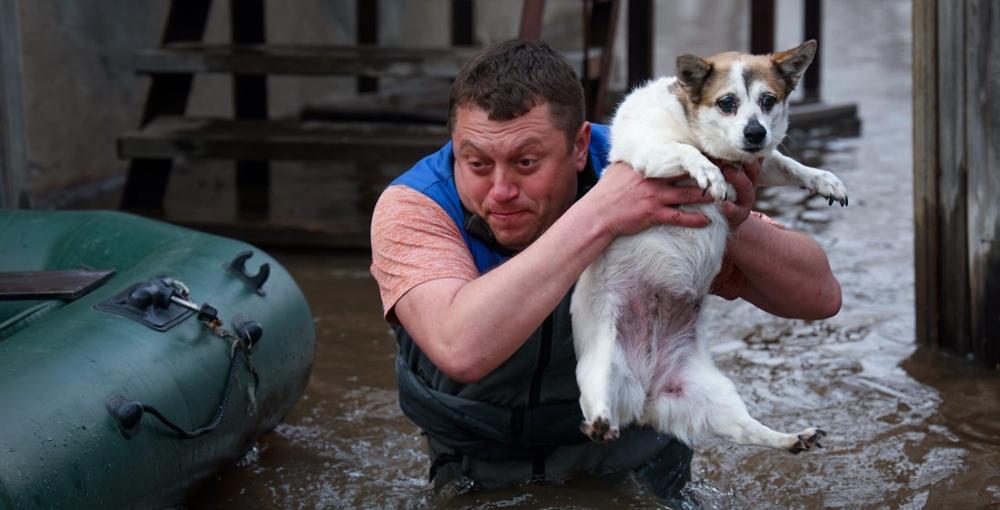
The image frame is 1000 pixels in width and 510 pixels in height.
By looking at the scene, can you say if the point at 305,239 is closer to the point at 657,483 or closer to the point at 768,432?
the point at 657,483

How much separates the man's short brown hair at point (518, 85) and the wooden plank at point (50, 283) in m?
1.28

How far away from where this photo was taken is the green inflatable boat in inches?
93.9

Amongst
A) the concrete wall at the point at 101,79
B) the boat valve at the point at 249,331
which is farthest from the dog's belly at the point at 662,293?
the concrete wall at the point at 101,79

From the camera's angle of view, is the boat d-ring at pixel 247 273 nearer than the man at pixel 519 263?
No

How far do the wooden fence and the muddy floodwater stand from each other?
0.71ft

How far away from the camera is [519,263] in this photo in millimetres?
2336

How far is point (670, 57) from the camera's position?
13.0 metres

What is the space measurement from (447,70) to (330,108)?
2161mm

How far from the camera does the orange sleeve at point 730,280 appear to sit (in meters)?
2.84

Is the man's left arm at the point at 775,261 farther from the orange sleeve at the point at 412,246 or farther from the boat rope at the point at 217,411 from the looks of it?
the boat rope at the point at 217,411

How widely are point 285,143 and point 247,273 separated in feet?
9.18

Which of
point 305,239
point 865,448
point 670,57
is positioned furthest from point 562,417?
point 670,57

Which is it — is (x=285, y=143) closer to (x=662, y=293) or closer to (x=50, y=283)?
(x=50, y=283)

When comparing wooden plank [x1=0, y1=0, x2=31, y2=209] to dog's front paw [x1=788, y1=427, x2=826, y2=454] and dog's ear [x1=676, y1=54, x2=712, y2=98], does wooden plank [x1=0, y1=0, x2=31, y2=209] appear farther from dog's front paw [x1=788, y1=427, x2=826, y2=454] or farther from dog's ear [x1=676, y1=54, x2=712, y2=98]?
dog's front paw [x1=788, y1=427, x2=826, y2=454]
